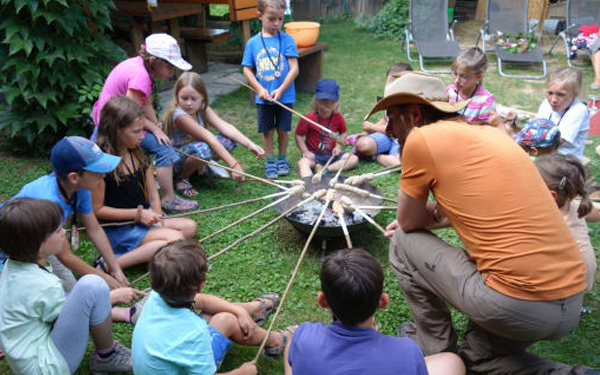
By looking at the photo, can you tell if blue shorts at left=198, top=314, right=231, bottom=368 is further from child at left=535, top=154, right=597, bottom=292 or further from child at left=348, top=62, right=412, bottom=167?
child at left=348, top=62, right=412, bottom=167

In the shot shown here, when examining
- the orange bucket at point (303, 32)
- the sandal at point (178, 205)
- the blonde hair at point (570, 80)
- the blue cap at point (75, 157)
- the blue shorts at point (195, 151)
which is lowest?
the sandal at point (178, 205)

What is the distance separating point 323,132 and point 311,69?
291 cm

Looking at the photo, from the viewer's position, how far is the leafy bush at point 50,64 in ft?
14.6

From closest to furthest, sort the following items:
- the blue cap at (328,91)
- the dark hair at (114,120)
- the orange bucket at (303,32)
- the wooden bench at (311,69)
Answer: the dark hair at (114,120)
the blue cap at (328,91)
the orange bucket at (303,32)
the wooden bench at (311,69)

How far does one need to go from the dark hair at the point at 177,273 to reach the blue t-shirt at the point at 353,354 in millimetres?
602

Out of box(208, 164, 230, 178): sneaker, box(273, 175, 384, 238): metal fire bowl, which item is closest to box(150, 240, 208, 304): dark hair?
box(273, 175, 384, 238): metal fire bowl

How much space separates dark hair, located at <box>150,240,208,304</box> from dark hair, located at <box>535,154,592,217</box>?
1.86m

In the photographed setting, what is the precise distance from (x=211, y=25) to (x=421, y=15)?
446cm

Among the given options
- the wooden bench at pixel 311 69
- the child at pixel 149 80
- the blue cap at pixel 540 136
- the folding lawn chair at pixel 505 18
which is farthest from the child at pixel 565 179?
the folding lawn chair at pixel 505 18

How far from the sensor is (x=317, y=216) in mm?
3768

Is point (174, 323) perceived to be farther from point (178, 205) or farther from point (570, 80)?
point (570, 80)

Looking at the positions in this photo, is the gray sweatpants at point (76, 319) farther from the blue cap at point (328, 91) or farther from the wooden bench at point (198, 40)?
the wooden bench at point (198, 40)

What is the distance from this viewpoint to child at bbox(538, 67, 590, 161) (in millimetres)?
3824

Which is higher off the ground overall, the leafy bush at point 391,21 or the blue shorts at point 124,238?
the leafy bush at point 391,21
